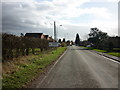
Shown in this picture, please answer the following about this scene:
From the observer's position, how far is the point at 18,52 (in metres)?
14.6

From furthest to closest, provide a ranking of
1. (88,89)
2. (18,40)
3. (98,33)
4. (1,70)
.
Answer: (98,33), (18,40), (1,70), (88,89)

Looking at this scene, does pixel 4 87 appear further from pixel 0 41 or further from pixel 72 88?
pixel 0 41

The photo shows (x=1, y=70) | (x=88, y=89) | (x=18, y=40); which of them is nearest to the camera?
(x=88, y=89)

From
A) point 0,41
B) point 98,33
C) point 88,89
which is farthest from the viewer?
point 98,33

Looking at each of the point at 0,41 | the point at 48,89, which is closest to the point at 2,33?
the point at 0,41

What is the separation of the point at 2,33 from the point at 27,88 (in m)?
6.29

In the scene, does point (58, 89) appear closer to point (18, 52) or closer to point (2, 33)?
point (2, 33)

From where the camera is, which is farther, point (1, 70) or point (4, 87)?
point (1, 70)

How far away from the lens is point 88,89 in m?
6.29

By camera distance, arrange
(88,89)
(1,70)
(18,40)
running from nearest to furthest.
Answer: (88,89) → (1,70) → (18,40)

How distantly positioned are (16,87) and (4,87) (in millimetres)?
490

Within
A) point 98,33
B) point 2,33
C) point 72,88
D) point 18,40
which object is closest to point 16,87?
point 72,88

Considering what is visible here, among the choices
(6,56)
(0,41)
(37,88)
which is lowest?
(37,88)

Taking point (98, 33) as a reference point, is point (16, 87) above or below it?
below
